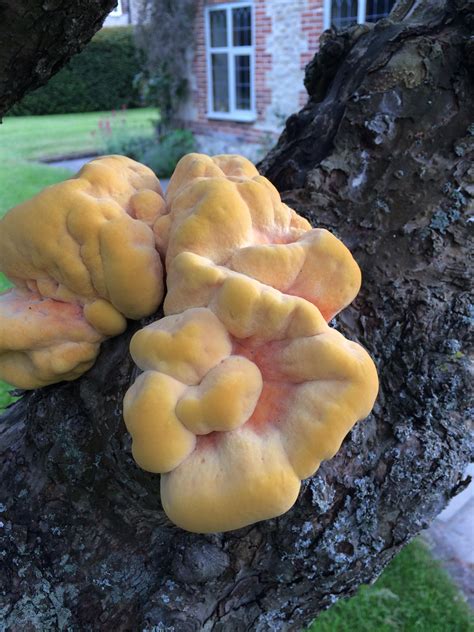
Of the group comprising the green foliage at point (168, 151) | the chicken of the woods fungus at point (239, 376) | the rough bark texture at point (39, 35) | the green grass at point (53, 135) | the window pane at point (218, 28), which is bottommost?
the green grass at point (53, 135)

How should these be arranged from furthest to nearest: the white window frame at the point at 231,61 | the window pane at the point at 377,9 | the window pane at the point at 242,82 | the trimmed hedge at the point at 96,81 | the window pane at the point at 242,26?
the trimmed hedge at the point at 96,81
the window pane at the point at 242,82
the window pane at the point at 242,26
the white window frame at the point at 231,61
the window pane at the point at 377,9

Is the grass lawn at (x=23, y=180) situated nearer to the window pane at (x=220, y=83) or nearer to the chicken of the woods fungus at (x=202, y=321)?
the window pane at (x=220, y=83)

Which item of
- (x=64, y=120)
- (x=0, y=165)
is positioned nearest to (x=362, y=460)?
(x=0, y=165)

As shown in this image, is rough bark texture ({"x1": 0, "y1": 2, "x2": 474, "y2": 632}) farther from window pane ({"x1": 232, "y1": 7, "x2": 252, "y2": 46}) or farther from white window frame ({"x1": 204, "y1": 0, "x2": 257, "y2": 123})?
window pane ({"x1": 232, "y1": 7, "x2": 252, "y2": 46})

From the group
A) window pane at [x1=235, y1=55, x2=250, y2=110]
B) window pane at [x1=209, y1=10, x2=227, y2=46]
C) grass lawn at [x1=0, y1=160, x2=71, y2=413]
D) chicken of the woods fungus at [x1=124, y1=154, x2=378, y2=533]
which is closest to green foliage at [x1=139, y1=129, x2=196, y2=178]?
window pane at [x1=235, y1=55, x2=250, y2=110]

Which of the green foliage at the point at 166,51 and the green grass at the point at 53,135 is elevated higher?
the green foliage at the point at 166,51

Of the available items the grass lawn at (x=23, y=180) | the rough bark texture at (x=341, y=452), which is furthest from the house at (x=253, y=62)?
the rough bark texture at (x=341, y=452)

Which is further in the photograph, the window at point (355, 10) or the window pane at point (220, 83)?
the window pane at point (220, 83)
